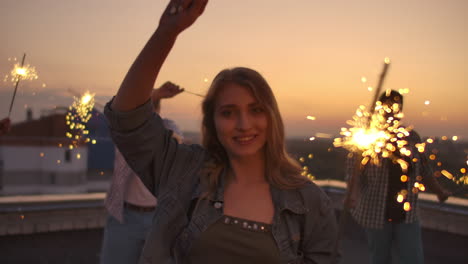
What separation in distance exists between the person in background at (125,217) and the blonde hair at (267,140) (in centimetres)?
108

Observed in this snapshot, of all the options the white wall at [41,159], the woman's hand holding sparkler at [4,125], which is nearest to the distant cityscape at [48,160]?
the white wall at [41,159]

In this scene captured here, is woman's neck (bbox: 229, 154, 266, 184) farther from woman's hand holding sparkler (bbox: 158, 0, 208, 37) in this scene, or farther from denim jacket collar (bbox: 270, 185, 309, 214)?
woman's hand holding sparkler (bbox: 158, 0, 208, 37)

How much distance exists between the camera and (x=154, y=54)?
1.53m

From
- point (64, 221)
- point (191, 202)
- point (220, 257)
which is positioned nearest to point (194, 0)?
point (191, 202)

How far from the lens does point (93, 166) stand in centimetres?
3225

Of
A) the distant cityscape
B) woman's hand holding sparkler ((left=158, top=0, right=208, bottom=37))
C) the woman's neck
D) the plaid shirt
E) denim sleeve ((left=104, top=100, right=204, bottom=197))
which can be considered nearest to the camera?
woman's hand holding sparkler ((left=158, top=0, right=208, bottom=37))

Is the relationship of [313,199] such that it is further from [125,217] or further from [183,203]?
[125,217]

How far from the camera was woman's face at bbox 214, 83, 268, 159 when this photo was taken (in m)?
1.87

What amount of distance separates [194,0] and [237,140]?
678 mm

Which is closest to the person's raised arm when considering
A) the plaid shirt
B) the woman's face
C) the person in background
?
the woman's face

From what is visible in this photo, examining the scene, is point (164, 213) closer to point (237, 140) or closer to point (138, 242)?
point (237, 140)

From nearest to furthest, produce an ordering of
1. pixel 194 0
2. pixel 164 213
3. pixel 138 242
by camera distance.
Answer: pixel 194 0, pixel 164 213, pixel 138 242

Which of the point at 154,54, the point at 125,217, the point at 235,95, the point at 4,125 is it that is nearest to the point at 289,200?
the point at 235,95

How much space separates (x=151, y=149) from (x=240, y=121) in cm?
41
